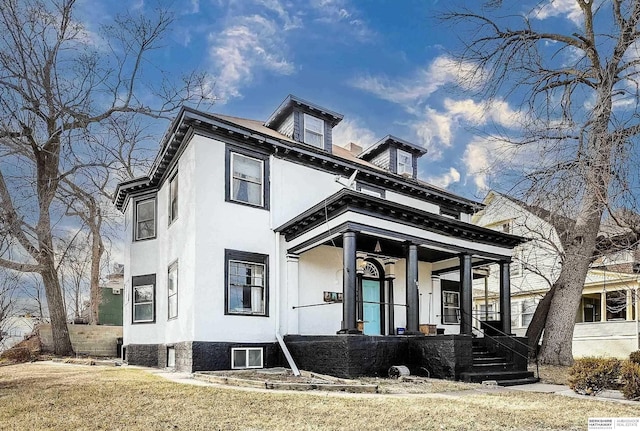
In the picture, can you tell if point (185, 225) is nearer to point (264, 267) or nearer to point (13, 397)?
point (264, 267)

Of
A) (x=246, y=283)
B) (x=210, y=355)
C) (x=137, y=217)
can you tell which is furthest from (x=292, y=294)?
(x=137, y=217)

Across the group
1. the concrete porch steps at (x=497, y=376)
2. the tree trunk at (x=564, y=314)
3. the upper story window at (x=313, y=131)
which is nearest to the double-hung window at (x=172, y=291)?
the upper story window at (x=313, y=131)

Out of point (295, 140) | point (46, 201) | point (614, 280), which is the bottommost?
point (614, 280)

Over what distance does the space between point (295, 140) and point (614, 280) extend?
16.2 m

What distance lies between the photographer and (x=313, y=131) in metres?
16.5

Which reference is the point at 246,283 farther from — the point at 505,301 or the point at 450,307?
the point at 450,307

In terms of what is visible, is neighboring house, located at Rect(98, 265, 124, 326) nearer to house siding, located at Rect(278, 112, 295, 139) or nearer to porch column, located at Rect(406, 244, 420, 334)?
house siding, located at Rect(278, 112, 295, 139)

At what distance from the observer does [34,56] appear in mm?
17328

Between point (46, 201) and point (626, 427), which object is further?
point (46, 201)

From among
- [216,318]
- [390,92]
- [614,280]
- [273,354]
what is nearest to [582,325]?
[614,280]

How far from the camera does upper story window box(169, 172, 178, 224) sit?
14948 mm

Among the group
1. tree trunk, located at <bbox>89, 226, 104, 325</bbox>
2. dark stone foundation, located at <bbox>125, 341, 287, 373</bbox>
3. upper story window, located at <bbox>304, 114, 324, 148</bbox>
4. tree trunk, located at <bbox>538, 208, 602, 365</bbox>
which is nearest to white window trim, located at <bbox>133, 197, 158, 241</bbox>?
dark stone foundation, located at <bbox>125, 341, 287, 373</bbox>

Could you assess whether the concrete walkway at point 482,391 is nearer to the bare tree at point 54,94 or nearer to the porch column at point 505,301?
the porch column at point 505,301

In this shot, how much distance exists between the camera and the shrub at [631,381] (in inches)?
352
